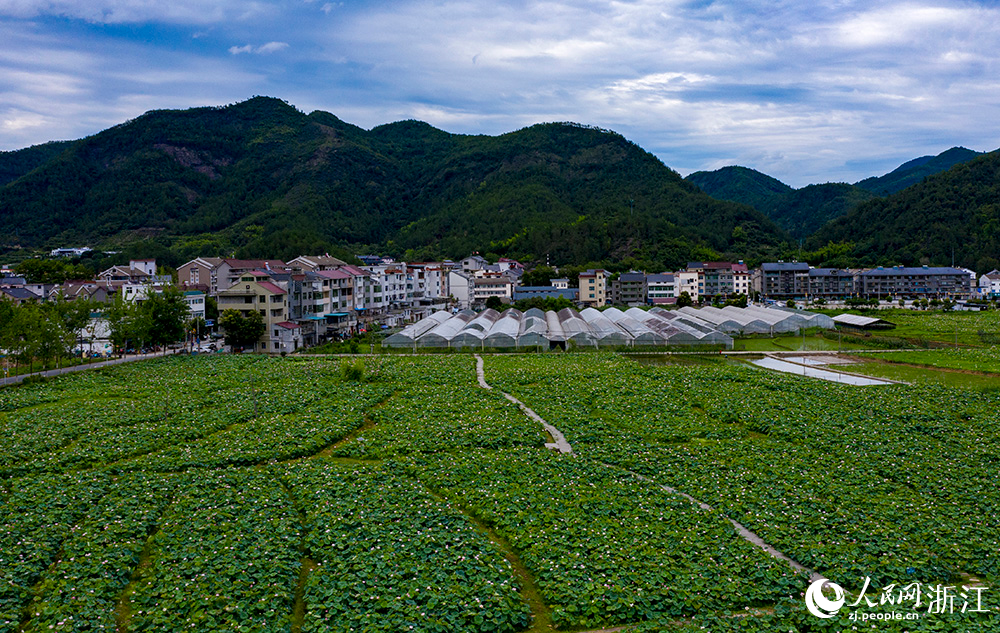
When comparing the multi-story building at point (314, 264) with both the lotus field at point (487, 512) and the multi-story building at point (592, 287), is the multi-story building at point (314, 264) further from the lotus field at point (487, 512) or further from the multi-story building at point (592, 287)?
the lotus field at point (487, 512)

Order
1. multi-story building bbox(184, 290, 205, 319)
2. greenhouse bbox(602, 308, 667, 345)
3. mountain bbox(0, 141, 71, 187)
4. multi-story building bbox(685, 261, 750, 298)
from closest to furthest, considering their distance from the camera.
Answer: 1. greenhouse bbox(602, 308, 667, 345)
2. multi-story building bbox(184, 290, 205, 319)
3. multi-story building bbox(685, 261, 750, 298)
4. mountain bbox(0, 141, 71, 187)

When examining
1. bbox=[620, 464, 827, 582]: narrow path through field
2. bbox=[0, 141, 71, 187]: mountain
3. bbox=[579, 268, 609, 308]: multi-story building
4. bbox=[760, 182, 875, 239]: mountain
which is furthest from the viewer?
bbox=[760, 182, 875, 239]: mountain

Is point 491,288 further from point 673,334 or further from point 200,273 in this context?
point 673,334

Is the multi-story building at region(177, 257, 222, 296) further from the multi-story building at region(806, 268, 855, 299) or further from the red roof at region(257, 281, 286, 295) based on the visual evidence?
the multi-story building at region(806, 268, 855, 299)

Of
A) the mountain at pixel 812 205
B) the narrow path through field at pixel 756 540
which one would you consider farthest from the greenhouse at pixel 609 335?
the mountain at pixel 812 205

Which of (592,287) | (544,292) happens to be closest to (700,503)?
(544,292)

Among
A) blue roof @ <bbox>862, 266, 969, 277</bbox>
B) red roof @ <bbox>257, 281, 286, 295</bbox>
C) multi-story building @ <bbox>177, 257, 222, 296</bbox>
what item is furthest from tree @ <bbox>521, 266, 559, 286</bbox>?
blue roof @ <bbox>862, 266, 969, 277</bbox>

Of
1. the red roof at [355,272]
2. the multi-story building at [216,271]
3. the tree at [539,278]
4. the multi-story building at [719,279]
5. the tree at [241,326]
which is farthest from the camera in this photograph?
the multi-story building at [719,279]
